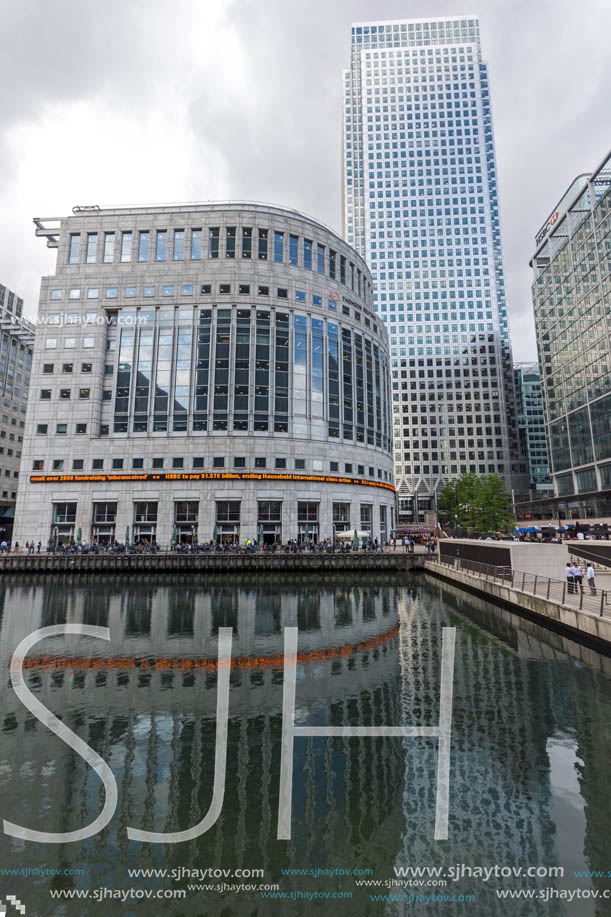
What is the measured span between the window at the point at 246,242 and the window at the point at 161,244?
12894mm

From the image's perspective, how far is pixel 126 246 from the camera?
75.6 metres

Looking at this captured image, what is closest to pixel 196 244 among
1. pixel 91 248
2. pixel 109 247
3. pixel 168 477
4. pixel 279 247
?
pixel 279 247

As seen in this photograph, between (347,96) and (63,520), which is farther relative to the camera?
(347,96)

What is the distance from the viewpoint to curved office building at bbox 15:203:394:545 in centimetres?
6750

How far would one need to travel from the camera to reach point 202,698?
1619cm

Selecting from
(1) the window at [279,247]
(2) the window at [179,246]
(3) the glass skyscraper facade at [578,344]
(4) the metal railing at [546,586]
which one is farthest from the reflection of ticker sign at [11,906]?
(3) the glass skyscraper facade at [578,344]

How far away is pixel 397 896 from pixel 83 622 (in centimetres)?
2627

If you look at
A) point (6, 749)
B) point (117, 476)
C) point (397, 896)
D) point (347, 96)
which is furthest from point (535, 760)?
point (347, 96)

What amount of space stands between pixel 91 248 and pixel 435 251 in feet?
378

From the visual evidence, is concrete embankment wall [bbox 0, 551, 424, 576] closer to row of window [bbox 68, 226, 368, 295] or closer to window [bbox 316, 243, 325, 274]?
row of window [bbox 68, 226, 368, 295]

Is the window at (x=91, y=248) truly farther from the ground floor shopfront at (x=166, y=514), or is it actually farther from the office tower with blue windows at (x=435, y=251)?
the office tower with blue windows at (x=435, y=251)

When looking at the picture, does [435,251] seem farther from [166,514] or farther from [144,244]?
[166,514]

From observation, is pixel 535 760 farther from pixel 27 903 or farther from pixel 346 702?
pixel 27 903

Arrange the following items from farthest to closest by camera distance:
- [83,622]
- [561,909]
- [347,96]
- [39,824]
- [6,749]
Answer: [347,96] < [83,622] < [6,749] < [39,824] < [561,909]
